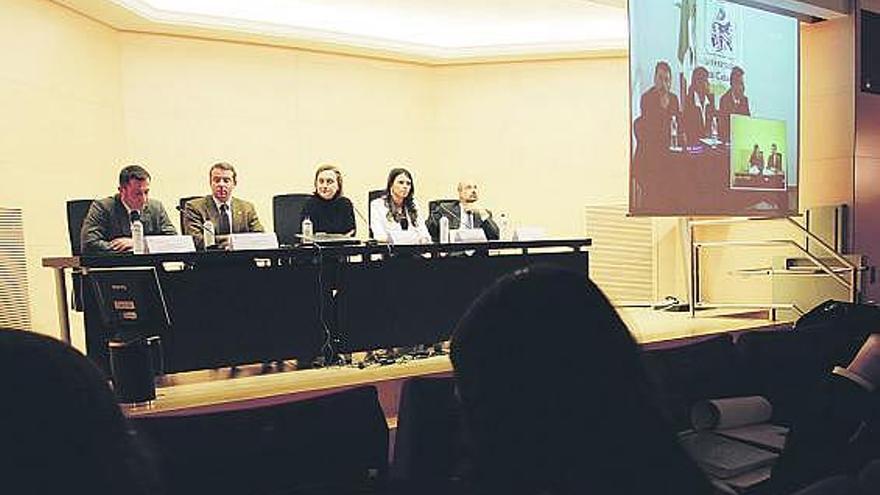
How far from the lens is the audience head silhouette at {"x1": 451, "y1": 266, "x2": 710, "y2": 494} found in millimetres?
626

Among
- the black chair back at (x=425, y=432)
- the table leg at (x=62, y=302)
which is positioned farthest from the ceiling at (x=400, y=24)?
the black chair back at (x=425, y=432)

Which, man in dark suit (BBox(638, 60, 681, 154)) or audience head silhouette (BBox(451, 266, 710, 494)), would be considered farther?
man in dark suit (BBox(638, 60, 681, 154))

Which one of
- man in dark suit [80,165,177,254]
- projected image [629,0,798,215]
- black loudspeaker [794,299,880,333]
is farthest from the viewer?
projected image [629,0,798,215]

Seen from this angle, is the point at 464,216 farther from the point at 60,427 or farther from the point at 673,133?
the point at 60,427

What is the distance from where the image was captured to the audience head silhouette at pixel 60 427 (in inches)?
16.6

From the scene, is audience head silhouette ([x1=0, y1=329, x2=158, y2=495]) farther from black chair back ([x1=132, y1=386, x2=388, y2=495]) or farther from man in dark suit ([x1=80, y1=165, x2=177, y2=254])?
man in dark suit ([x1=80, y1=165, x2=177, y2=254])

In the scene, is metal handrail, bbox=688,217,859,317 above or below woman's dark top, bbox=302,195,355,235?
below

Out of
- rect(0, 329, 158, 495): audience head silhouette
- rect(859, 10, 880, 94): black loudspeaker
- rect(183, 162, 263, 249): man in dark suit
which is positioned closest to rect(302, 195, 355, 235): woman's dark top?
rect(183, 162, 263, 249): man in dark suit

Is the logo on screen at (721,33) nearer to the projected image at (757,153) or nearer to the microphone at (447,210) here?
the projected image at (757,153)

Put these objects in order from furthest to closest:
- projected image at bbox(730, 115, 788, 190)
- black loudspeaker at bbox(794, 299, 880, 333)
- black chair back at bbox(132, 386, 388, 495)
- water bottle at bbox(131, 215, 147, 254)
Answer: projected image at bbox(730, 115, 788, 190)
water bottle at bbox(131, 215, 147, 254)
black loudspeaker at bbox(794, 299, 880, 333)
black chair back at bbox(132, 386, 388, 495)

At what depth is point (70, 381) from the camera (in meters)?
0.44

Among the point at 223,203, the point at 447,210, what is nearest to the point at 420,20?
the point at 447,210

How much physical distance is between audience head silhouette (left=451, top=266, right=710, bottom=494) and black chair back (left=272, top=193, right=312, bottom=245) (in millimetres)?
4472

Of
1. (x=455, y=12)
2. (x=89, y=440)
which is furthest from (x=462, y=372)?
(x=455, y=12)
